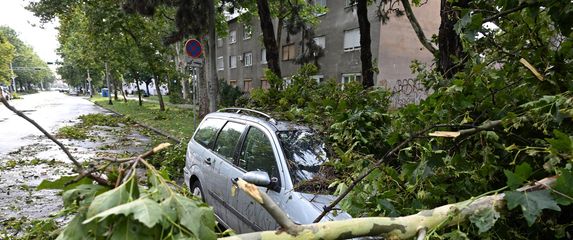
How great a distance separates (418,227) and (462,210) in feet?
0.66

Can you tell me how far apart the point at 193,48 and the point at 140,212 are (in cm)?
928

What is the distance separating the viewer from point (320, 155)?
335cm

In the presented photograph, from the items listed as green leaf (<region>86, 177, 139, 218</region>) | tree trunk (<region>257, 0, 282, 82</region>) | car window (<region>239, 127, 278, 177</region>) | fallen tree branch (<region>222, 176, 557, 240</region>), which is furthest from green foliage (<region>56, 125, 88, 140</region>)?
fallen tree branch (<region>222, 176, 557, 240</region>)

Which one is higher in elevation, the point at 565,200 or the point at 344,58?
the point at 344,58

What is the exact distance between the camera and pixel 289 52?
24.7m

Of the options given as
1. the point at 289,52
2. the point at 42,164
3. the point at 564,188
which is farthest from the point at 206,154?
the point at 289,52

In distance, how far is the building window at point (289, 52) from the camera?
24.3 metres

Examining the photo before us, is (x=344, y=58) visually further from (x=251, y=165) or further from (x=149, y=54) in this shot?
(x=251, y=165)

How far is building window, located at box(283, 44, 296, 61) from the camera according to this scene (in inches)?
956

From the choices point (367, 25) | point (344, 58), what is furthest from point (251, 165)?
point (344, 58)

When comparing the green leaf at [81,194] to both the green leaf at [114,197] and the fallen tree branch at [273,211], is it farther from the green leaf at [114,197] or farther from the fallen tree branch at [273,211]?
the fallen tree branch at [273,211]

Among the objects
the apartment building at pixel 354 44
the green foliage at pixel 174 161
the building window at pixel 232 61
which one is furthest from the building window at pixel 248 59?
the green foliage at pixel 174 161

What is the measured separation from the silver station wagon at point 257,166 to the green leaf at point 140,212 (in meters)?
1.87

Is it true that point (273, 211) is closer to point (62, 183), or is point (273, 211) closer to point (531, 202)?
point (62, 183)
